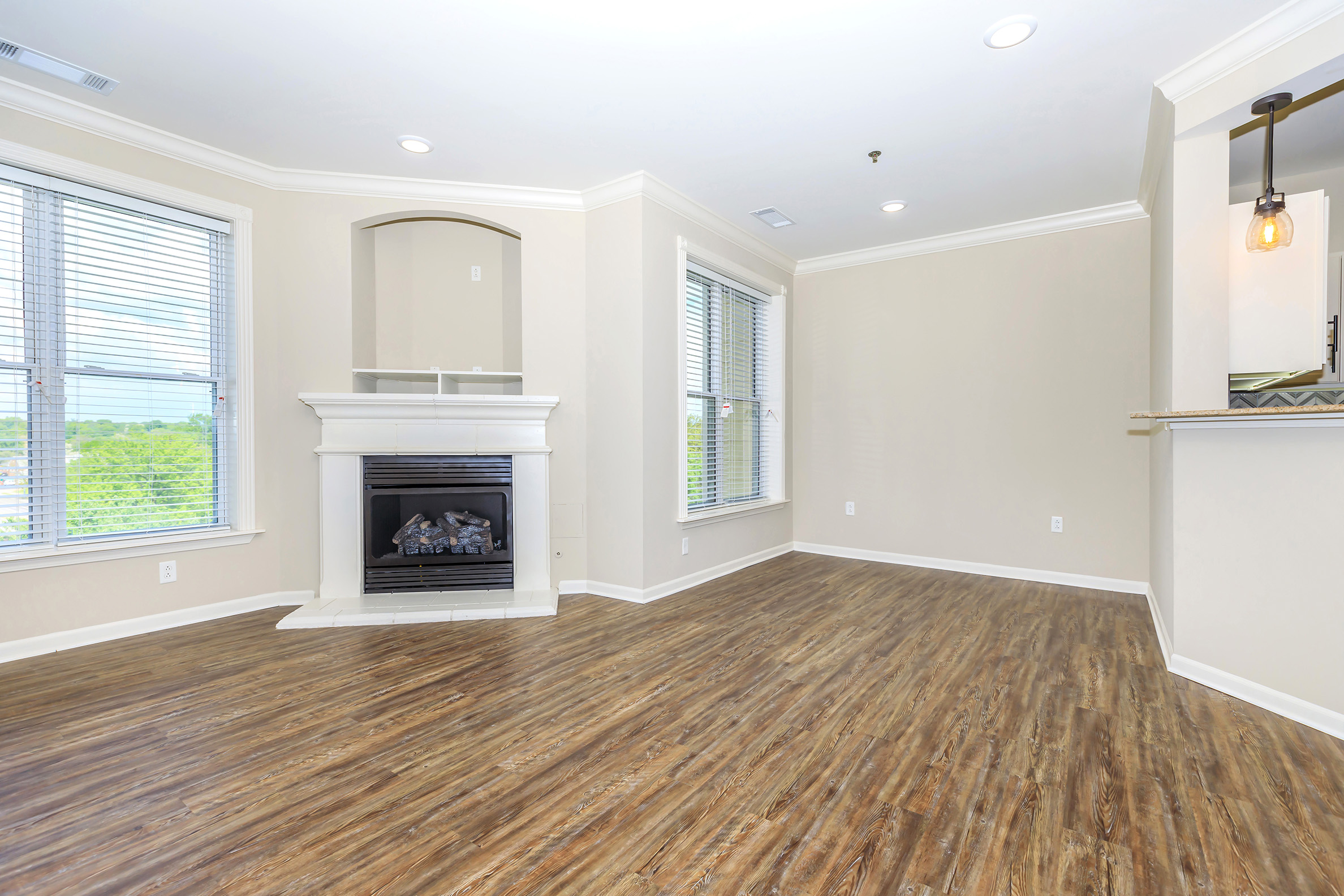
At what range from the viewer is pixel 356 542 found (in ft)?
13.0

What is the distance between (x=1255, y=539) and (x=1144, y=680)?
76 cm

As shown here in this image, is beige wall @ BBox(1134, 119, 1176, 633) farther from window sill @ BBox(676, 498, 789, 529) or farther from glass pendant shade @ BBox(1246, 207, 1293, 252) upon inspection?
window sill @ BBox(676, 498, 789, 529)

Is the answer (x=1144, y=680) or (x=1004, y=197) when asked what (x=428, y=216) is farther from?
(x=1144, y=680)

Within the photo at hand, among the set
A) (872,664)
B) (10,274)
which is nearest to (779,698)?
(872,664)

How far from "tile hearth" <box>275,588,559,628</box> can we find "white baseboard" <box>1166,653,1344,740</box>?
3.18 meters

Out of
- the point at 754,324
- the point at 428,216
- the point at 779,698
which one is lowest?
the point at 779,698

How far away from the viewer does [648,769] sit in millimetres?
2037

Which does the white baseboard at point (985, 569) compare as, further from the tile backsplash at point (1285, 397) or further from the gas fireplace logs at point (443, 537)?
the gas fireplace logs at point (443, 537)

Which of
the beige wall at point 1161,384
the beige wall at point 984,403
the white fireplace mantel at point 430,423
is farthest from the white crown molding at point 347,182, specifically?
the beige wall at point 1161,384

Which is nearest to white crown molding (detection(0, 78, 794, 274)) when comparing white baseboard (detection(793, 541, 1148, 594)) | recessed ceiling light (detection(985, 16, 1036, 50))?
recessed ceiling light (detection(985, 16, 1036, 50))

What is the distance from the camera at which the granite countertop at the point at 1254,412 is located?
2145mm

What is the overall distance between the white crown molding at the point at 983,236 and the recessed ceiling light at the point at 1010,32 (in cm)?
235

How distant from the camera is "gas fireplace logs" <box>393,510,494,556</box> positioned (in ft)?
13.6

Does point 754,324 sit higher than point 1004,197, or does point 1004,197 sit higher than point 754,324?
point 1004,197
